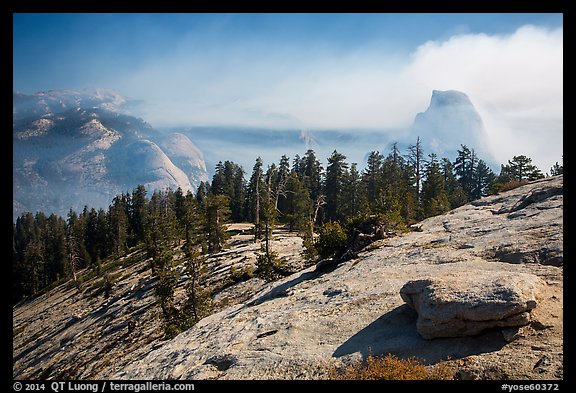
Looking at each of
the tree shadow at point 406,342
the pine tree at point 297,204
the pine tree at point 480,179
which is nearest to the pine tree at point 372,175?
the pine tree at point 297,204

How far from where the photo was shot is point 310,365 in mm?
11789

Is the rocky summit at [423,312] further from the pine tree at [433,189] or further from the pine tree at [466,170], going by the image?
the pine tree at [466,170]

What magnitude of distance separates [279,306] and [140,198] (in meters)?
106

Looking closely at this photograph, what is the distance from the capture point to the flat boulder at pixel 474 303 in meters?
10.1

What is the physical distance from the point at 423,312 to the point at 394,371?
300 centimetres

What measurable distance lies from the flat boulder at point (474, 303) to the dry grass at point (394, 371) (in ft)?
4.55

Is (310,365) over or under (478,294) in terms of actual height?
under

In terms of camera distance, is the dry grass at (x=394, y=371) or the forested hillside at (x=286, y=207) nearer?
the dry grass at (x=394, y=371)

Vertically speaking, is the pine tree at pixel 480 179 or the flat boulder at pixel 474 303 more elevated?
the pine tree at pixel 480 179

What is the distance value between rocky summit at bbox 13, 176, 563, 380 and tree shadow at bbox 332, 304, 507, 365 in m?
0.04

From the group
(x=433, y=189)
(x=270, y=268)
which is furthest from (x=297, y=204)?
(x=270, y=268)

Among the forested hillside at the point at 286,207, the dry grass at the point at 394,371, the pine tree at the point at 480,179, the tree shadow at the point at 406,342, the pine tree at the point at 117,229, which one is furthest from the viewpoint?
the pine tree at the point at 117,229
